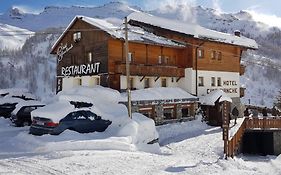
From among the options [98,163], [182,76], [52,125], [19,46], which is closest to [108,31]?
[182,76]

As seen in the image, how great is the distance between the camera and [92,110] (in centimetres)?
1927

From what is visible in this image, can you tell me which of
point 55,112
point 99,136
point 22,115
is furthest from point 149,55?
point 55,112

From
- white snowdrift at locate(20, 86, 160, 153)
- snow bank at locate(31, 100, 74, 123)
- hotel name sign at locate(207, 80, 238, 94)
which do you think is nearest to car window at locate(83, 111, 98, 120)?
white snowdrift at locate(20, 86, 160, 153)

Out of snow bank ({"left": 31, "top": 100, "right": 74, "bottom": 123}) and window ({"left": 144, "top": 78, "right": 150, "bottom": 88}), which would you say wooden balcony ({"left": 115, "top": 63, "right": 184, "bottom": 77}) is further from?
snow bank ({"left": 31, "top": 100, "right": 74, "bottom": 123})

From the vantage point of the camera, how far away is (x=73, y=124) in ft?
57.3

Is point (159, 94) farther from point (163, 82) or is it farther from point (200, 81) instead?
point (200, 81)

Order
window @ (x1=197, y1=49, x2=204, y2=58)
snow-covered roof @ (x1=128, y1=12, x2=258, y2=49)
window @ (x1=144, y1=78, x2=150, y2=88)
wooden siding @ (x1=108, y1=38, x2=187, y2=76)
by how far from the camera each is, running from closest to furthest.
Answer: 1. wooden siding @ (x1=108, y1=38, x2=187, y2=76)
2. window @ (x1=144, y1=78, x2=150, y2=88)
3. snow-covered roof @ (x1=128, y1=12, x2=258, y2=49)
4. window @ (x1=197, y1=49, x2=204, y2=58)

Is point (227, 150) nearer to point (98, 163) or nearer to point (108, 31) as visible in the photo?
point (98, 163)

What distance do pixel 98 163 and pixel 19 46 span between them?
130 m

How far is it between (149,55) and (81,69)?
18.5 ft

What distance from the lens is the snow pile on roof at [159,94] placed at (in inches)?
1043

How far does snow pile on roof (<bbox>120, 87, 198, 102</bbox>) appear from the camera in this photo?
86.9 feet

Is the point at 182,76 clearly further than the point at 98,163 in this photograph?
Yes

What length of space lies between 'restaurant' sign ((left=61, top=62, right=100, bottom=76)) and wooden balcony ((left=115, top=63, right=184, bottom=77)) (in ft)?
6.97
